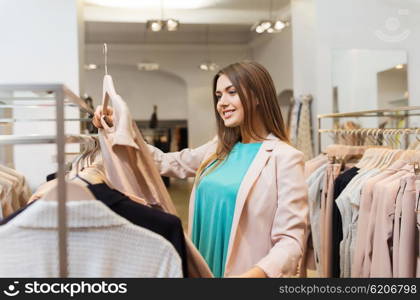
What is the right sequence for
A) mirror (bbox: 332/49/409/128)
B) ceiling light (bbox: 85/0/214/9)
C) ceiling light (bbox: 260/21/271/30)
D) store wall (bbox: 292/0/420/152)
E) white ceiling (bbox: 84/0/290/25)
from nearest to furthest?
store wall (bbox: 292/0/420/152)
mirror (bbox: 332/49/409/128)
ceiling light (bbox: 260/21/271/30)
ceiling light (bbox: 85/0/214/9)
white ceiling (bbox: 84/0/290/25)

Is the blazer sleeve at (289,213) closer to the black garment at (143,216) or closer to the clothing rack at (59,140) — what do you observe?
the black garment at (143,216)

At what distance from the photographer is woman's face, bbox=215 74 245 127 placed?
1.44 metres

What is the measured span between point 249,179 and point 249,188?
38mm

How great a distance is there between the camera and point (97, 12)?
6.46m

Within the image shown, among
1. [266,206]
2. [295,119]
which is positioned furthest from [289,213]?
[295,119]

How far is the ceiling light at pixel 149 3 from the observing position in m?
6.25

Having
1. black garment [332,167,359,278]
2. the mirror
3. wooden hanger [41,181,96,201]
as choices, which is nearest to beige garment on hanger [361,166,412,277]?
black garment [332,167,359,278]

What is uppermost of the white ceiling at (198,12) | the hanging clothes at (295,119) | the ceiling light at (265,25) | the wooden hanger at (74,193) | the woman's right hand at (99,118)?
the white ceiling at (198,12)

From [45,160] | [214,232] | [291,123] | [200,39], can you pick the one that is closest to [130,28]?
[200,39]

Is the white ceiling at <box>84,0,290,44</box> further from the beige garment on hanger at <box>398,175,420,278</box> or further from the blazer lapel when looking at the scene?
the blazer lapel

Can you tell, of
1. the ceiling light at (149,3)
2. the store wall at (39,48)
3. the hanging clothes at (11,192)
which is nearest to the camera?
the hanging clothes at (11,192)

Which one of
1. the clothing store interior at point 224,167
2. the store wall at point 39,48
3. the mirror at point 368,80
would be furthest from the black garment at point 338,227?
the store wall at point 39,48

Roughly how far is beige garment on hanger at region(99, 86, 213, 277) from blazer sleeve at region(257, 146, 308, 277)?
0.31 metres

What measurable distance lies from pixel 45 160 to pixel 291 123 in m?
3.02
